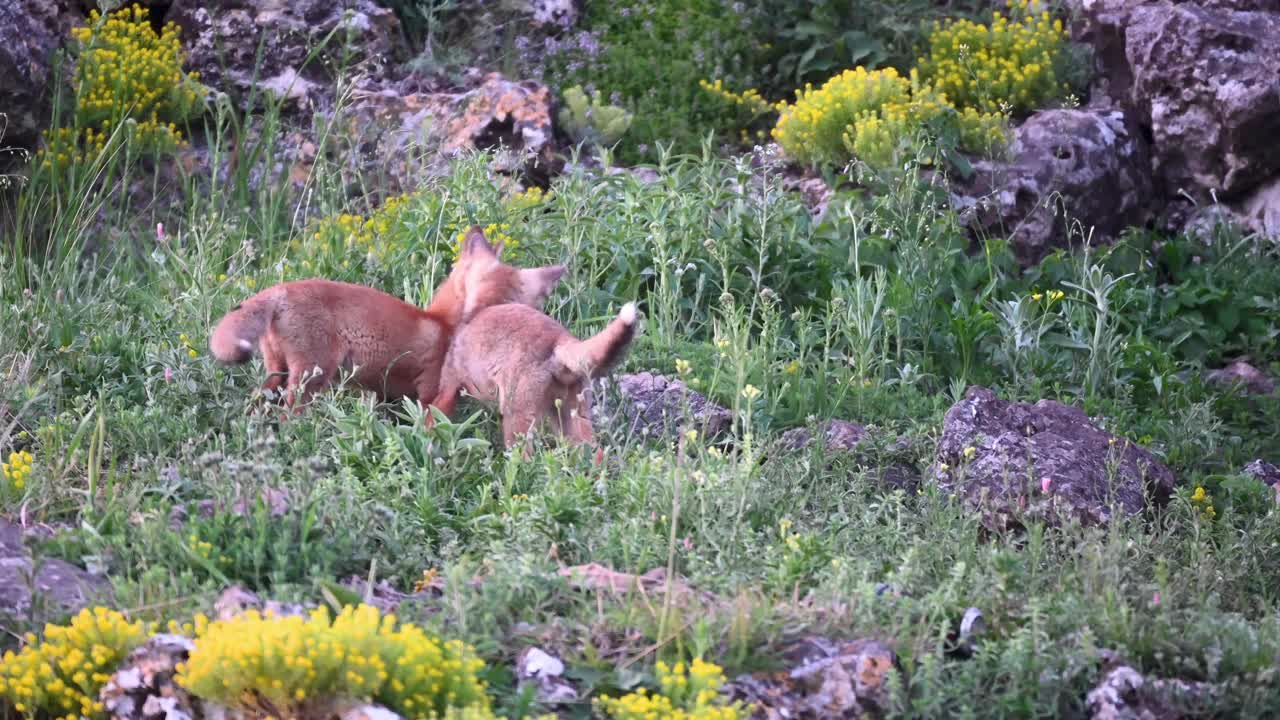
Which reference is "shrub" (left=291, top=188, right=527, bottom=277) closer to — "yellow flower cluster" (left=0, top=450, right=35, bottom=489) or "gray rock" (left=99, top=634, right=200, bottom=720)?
"yellow flower cluster" (left=0, top=450, right=35, bottom=489)

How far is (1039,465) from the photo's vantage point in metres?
5.52

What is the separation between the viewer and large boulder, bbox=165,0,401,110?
9.95 meters

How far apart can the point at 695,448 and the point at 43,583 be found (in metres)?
2.29

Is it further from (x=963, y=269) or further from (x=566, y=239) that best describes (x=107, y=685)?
(x=963, y=269)

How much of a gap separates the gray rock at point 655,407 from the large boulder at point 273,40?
439 centimetres

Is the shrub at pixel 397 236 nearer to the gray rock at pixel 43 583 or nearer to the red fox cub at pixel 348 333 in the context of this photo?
the red fox cub at pixel 348 333

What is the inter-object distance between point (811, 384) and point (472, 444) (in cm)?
200

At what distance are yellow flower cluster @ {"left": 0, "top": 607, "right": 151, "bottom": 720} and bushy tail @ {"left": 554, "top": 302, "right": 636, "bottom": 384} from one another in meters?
1.91

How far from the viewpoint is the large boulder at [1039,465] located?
17.4 feet

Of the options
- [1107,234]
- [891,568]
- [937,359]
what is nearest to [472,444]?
[891,568]

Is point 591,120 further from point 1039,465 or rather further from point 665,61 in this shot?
point 1039,465

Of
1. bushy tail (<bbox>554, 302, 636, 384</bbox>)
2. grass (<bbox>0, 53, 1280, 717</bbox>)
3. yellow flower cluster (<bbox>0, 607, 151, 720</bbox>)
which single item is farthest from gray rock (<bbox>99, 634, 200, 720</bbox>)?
bushy tail (<bbox>554, 302, 636, 384</bbox>)

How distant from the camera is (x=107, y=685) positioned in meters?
3.81

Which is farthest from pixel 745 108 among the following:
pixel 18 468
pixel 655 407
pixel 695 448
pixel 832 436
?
pixel 18 468
